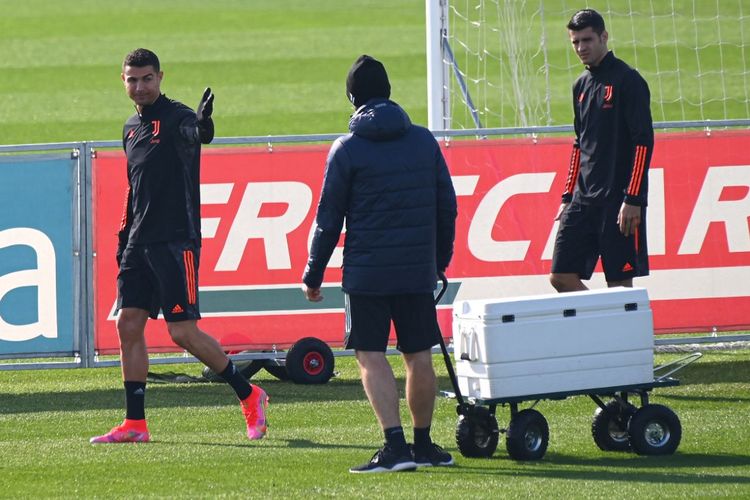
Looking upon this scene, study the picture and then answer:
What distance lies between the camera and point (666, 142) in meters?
10.3

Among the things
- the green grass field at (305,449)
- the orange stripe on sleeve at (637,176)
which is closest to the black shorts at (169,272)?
the green grass field at (305,449)

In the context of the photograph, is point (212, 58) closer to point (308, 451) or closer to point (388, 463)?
point (308, 451)

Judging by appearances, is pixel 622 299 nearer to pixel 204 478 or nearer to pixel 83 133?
pixel 204 478

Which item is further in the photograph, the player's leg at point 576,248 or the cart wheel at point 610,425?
the player's leg at point 576,248

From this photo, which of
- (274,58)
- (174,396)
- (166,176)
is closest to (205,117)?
(166,176)

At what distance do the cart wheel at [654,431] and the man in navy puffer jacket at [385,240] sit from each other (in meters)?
0.89

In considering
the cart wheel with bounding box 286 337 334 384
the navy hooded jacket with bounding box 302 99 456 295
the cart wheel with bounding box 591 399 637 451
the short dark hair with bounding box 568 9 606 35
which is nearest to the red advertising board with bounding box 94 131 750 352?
the cart wheel with bounding box 286 337 334 384

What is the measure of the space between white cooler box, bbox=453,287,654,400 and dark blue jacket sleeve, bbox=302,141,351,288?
74 centimetres

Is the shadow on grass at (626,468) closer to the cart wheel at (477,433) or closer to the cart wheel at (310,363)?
the cart wheel at (477,433)

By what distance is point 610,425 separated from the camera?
289 inches

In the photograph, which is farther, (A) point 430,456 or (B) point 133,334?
(B) point 133,334

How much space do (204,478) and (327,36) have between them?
95.0 feet

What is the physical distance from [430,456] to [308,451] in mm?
750

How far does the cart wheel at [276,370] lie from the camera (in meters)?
10.1
